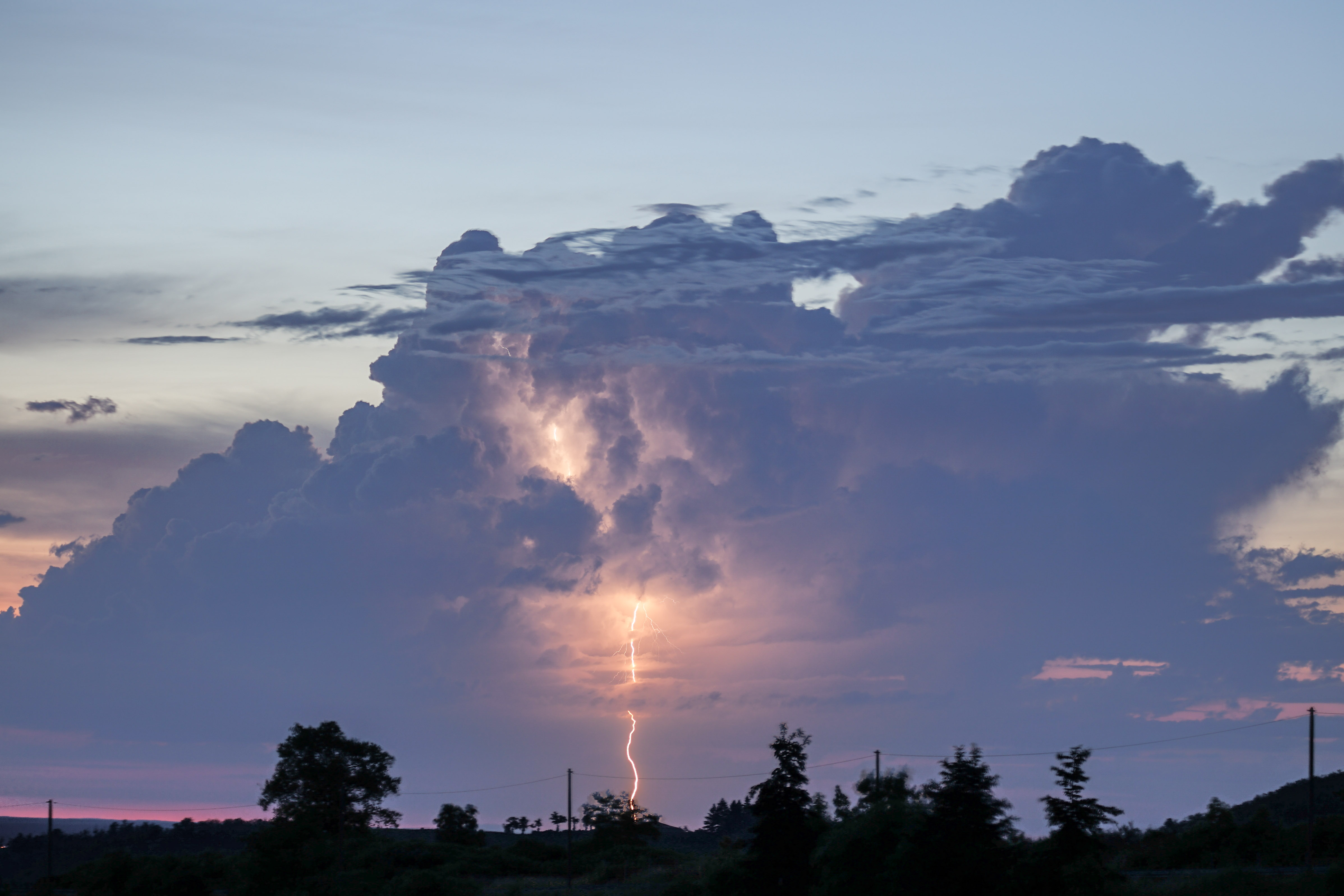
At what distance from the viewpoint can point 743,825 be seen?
18375 centimetres

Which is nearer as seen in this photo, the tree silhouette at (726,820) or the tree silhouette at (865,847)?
the tree silhouette at (865,847)

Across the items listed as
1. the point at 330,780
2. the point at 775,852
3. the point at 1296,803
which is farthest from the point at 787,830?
the point at 1296,803

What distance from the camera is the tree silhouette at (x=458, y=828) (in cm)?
11706

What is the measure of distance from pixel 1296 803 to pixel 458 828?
85.0 meters

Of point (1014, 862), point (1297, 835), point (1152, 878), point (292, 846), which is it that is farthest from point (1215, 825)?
point (292, 846)

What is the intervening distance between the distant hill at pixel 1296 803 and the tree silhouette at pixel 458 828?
2618 inches

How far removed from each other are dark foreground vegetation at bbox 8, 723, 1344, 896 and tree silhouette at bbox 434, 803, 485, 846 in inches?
6.7

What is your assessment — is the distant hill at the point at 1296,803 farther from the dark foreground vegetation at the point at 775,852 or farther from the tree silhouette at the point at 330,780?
the tree silhouette at the point at 330,780

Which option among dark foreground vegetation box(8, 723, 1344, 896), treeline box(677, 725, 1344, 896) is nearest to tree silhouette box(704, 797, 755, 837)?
dark foreground vegetation box(8, 723, 1344, 896)

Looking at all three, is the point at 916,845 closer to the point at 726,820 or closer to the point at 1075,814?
the point at 1075,814

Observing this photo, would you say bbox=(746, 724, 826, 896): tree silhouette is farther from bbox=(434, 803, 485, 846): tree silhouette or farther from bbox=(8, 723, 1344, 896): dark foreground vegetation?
bbox=(434, 803, 485, 846): tree silhouette

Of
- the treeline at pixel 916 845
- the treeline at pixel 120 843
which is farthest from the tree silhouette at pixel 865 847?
the treeline at pixel 120 843

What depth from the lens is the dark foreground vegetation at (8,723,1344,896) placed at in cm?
4809

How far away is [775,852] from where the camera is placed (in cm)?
5803
